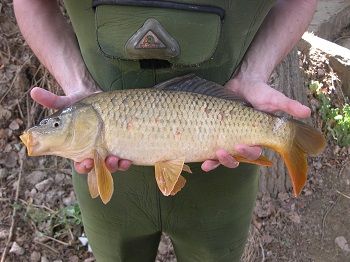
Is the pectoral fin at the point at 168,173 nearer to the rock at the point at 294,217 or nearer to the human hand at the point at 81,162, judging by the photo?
the human hand at the point at 81,162

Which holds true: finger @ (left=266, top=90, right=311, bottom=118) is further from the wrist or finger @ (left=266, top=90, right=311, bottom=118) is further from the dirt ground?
the dirt ground

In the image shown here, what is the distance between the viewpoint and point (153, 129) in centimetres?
121

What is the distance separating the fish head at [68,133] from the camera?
1192 mm

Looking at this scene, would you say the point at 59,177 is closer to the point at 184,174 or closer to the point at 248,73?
the point at 184,174

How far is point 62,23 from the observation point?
1417 millimetres

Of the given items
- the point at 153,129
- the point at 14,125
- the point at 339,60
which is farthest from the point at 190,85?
the point at 339,60

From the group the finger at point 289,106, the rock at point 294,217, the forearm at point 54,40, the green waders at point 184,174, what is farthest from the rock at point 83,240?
the finger at point 289,106

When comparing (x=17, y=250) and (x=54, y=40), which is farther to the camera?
(x=17, y=250)

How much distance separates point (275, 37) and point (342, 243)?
1810 mm

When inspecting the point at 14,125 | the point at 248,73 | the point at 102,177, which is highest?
the point at 248,73

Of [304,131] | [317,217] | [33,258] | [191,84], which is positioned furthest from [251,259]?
[191,84]

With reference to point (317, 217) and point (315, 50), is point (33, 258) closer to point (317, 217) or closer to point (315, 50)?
point (317, 217)

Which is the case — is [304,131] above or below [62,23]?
below

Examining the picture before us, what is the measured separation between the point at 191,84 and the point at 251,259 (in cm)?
169
